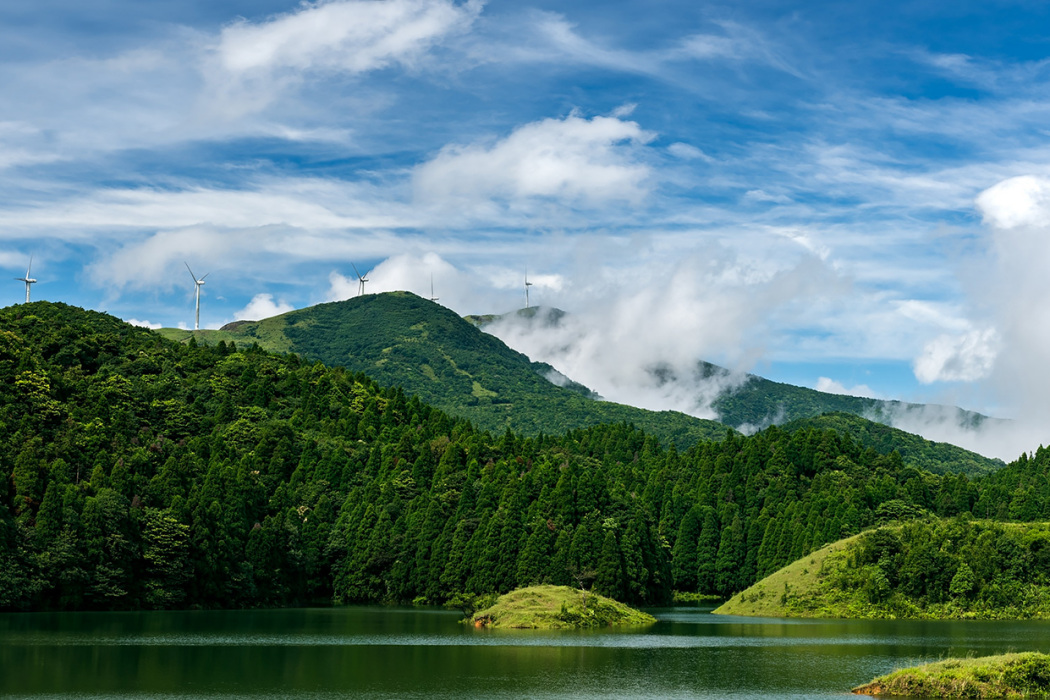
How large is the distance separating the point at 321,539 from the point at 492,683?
98176mm

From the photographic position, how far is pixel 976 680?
50.2 m

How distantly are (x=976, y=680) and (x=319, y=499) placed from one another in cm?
11608

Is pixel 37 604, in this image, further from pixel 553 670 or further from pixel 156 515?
pixel 553 670

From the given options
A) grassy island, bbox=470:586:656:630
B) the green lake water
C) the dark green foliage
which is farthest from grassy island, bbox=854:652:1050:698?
the dark green foliage

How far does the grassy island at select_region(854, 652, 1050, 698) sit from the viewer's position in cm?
4962

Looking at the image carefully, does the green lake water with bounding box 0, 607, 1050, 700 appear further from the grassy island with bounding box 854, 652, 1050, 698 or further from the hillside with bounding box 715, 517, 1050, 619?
the hillside with bounding box 715, 517, 1050, 619

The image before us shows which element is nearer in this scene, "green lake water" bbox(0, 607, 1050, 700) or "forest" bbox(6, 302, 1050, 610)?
"green lake water" bbox(0, 607, 1050, 700)

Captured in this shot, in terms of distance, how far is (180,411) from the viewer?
166125 mm

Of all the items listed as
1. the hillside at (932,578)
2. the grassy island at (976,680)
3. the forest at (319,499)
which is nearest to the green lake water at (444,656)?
the grassy island at (976,680)

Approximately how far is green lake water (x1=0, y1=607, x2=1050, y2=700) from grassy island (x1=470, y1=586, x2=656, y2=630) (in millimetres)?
3800

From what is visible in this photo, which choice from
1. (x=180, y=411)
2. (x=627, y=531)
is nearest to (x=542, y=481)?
(x=627, y=531)

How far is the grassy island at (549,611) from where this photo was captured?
315 feet

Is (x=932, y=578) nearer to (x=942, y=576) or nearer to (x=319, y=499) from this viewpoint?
(x=942, y=576)

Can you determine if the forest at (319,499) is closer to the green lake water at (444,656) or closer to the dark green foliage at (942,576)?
the green lake water at (444,656)
